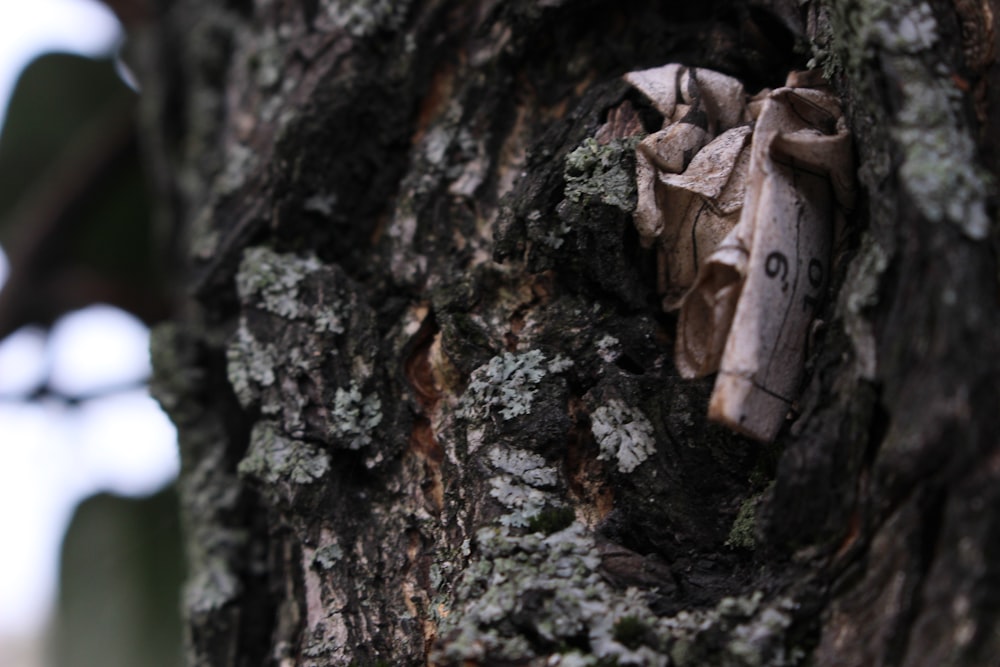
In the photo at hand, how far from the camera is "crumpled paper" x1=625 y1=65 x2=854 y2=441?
0.84 meters

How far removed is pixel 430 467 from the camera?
1.08 m

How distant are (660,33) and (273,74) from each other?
23.7 inches

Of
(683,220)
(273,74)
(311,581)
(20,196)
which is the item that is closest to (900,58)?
(683,220)

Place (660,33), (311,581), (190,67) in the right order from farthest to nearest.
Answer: (190,67), (660,33), (311,581)

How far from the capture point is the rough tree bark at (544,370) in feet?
Answer: 2.41

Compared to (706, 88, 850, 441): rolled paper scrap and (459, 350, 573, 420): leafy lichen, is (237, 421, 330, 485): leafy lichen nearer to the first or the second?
(459, 350, 573, 420): leafy lichen

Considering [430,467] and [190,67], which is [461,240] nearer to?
[430,467]

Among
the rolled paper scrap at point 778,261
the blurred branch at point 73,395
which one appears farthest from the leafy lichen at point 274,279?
the blurred branch at point 73,395

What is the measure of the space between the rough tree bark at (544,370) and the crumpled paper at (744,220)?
29mm

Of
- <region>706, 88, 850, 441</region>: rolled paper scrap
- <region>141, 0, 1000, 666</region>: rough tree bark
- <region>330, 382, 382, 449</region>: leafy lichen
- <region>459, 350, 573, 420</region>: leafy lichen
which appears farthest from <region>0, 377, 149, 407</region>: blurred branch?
<region>706, 88, 850, 441</region>: rolled paper scrap

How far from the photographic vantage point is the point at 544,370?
3.31 ft

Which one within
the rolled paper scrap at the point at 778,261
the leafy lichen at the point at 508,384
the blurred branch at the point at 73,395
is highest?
the rolled paper scrap at the point at 778,261

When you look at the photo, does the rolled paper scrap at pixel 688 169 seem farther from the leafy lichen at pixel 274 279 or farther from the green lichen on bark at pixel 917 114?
the leafy lichen at pixel 274 279

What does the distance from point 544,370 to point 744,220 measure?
275 mm
